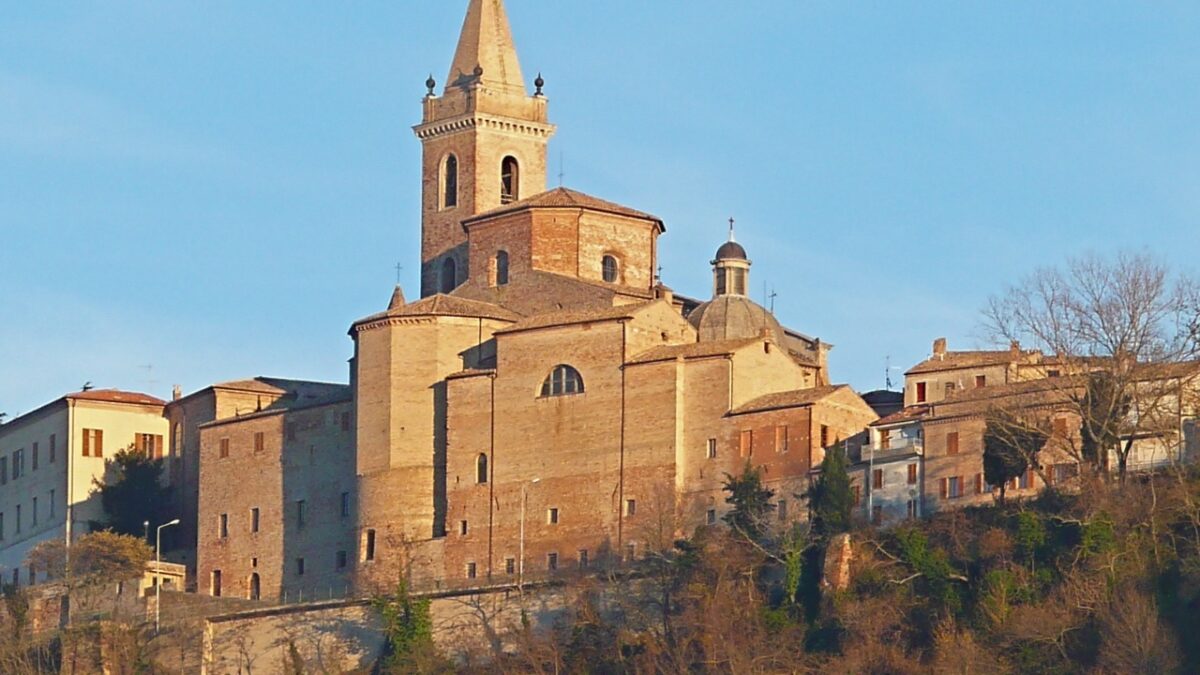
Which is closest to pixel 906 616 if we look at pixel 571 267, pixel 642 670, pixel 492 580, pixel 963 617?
pixel 963 617

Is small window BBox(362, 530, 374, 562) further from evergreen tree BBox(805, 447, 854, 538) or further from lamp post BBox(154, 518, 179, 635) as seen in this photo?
evergreen tree BBox(805, 447, 854, 538)

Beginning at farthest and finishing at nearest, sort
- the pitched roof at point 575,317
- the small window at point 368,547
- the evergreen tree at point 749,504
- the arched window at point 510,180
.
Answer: the arched window at point 510,180, the small window at point 368,547, the pitched roof at point 575,317, the evergreen tree at point 749,504

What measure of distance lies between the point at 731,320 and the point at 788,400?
634 cm

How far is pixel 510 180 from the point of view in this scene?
8744cm

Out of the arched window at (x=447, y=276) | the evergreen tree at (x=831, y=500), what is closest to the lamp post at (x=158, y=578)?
the arched window at (x=447, y=276)

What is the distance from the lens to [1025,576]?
6850 cm

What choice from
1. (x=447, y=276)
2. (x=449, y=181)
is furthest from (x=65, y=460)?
(x=449, y=181)

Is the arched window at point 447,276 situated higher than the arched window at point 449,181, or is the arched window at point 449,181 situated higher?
the arched window at point 449,181

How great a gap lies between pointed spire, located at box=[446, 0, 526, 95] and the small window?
14629 mm

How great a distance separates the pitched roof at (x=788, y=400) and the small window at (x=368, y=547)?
9.18 meters

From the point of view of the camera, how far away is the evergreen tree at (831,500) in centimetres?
7150

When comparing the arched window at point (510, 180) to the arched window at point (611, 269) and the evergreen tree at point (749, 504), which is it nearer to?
the arched window at point (611, 269)

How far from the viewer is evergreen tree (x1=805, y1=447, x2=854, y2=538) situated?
71.5 meters

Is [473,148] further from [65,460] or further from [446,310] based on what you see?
[65,460]
